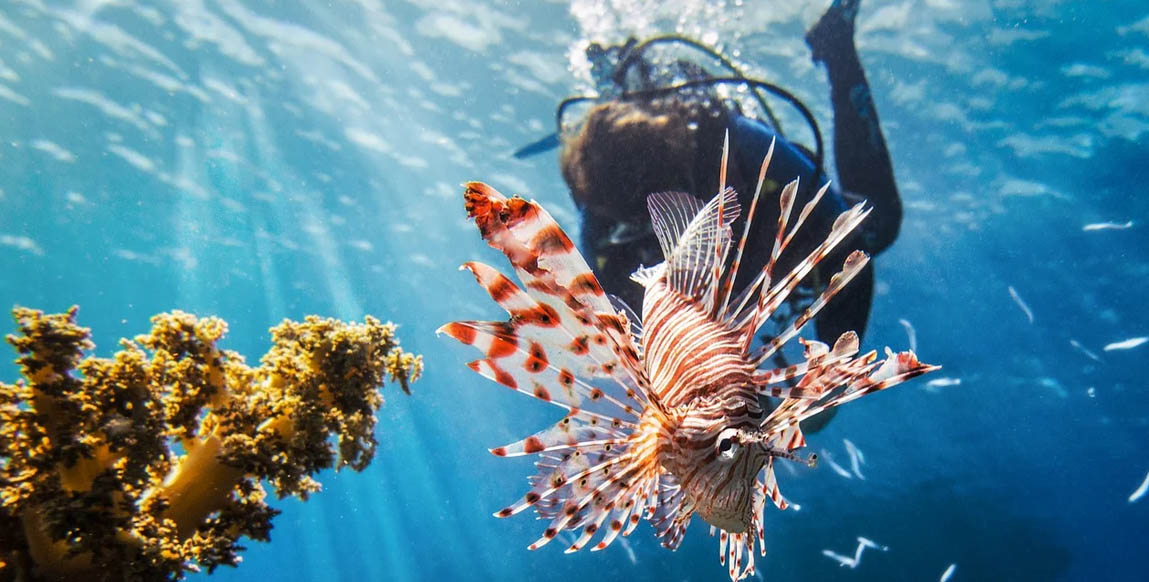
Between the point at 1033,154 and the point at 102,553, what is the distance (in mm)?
15139

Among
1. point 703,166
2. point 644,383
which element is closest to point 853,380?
point 644,383

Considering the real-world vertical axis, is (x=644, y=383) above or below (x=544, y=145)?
below

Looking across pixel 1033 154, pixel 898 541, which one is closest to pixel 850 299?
pixel 1033 154

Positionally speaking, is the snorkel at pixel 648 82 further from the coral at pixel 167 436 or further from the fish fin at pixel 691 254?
the coral at pixel 167 436

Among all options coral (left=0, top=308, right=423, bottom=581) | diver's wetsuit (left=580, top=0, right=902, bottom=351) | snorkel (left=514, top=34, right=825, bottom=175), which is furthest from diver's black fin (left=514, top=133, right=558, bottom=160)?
coral (left=0, top=308, right=423, bottom=581)

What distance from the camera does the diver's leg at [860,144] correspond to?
541cm

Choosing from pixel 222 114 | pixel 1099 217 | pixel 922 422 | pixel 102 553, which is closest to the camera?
pixel 102 553

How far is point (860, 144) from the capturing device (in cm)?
545

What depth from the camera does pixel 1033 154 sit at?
1151 cm

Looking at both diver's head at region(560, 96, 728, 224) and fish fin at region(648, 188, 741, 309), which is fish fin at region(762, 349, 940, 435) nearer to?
fish fin at region(648, 188, 741, 309)

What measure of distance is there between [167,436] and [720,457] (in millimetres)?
1862

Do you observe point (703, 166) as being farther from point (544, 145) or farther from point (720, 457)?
point (720, 457)

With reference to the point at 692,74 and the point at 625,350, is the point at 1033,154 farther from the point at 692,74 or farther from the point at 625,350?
the point at 625,350

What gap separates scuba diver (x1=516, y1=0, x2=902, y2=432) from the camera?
14.1 ft
